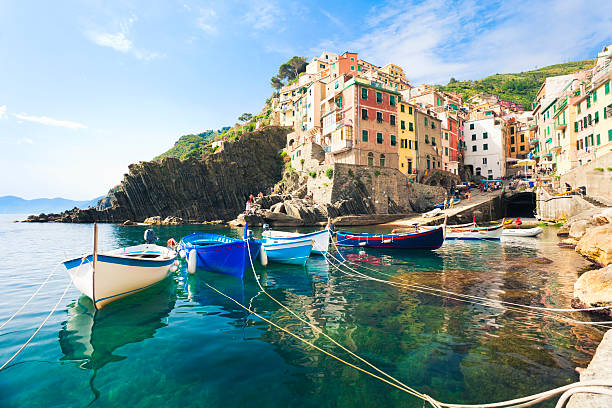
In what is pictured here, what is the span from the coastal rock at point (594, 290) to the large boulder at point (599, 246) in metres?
5.03

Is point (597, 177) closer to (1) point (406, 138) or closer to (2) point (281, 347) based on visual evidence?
(1) point (406, 138)

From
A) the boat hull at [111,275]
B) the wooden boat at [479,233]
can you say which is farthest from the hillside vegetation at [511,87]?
the boat hull at [111,275]

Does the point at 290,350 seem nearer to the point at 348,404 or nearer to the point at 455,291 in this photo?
the point at 348,404

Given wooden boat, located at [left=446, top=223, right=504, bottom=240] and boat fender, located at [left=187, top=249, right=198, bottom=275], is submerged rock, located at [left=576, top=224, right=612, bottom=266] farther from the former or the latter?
boat fender, located at [left=187, top=249, right=198, bottom=275]

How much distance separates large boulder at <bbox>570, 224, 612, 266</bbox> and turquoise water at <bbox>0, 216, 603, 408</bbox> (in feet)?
6.20

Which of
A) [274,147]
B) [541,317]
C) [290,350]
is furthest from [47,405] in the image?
[274,147]

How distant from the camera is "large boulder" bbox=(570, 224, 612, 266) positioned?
37.7ft

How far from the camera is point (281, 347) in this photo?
20.4 ft

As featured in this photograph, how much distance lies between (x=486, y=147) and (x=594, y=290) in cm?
6344

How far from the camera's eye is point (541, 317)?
7.73 meters

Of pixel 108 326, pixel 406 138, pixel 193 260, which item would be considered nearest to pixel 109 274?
pixel 108 326

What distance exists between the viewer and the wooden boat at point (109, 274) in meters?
8.03

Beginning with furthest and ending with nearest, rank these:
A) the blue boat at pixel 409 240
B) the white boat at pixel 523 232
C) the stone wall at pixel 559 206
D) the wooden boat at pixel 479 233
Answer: the stone wall at pixel 559 206, the white boat at pixel 523 232, the wooden boat at pixel 479 233, the blue boat at pixel 409 240

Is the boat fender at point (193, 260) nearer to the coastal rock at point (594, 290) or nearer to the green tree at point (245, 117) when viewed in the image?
the coastal rock at point (594, 290)
